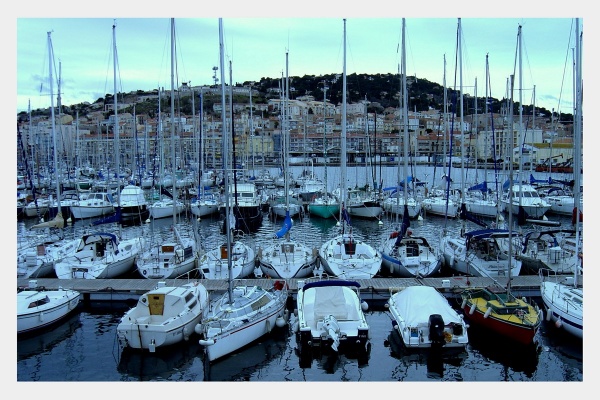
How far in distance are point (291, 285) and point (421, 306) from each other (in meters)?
4.26

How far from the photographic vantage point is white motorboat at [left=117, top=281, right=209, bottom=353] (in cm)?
1089

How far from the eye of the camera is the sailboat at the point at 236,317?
1048 centimetres

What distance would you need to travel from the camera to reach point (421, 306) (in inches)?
451

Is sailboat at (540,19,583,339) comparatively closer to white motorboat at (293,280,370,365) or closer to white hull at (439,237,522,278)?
white hull at (439,237,522,278)

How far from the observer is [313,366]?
412 inches

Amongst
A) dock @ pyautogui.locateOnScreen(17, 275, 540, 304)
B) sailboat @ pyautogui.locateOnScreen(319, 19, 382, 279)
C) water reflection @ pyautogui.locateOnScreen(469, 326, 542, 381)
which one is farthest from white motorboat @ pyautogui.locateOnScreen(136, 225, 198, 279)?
water reflection @ pyautogui.locateOnScreen(469, 326, 542, 381)

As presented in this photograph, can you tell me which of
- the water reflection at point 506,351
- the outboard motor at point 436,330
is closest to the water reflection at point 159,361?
the outboard motor at point 436,330

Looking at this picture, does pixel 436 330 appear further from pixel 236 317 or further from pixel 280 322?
pixel 236 317

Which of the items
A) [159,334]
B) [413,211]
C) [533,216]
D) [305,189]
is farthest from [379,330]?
[305,189]

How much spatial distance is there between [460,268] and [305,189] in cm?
2008

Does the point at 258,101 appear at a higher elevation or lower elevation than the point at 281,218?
higher

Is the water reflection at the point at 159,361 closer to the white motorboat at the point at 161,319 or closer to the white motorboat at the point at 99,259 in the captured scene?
the white motorboat at the point at 161,319

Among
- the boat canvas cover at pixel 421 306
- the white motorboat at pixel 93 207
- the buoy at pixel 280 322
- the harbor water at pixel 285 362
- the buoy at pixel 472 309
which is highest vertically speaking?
the white motorboat at pixel 93 207

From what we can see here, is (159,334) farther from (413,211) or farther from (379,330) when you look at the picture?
(413,211)
